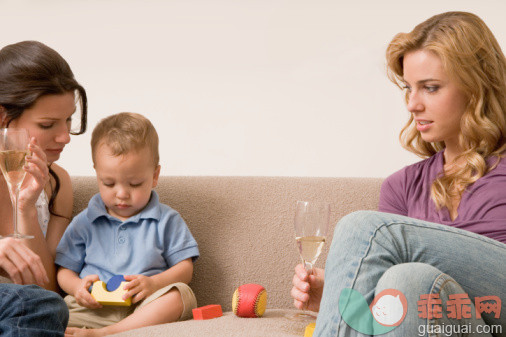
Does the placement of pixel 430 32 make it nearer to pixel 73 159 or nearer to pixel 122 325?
pixel 122 325

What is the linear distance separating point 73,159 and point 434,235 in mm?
2000

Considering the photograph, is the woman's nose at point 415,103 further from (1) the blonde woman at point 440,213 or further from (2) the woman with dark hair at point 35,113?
(2) the woman with dark hair at point 35,113

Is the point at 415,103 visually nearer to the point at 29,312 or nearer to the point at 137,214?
the point at 137,214

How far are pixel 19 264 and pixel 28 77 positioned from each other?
60 centimetres

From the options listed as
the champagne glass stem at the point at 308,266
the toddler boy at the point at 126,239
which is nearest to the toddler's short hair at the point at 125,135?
the toddler boy at the point at 126,239

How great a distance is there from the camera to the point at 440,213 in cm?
187

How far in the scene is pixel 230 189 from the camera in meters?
2.32

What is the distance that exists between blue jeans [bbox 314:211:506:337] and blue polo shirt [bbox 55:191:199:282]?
2.61ft

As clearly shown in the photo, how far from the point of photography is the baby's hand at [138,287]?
1.93 meters

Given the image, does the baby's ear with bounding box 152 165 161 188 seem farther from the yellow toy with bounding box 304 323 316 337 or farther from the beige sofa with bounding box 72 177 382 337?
the yellow toy with bounding box 304 323 316 337

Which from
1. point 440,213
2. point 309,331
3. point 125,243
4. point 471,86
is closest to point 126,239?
point 125,243

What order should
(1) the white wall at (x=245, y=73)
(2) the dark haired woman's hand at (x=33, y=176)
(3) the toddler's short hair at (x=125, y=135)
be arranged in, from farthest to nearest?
1. (1) the white wall at (x=245, y=73)
2. (3) the toddler's short hair at (x=125, y=135)
3. (2) the dark haired woman's hand at (x=33, y=176)

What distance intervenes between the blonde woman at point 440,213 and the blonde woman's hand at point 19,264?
27.9 inches

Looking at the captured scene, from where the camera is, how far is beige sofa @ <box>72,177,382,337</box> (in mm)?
2201
